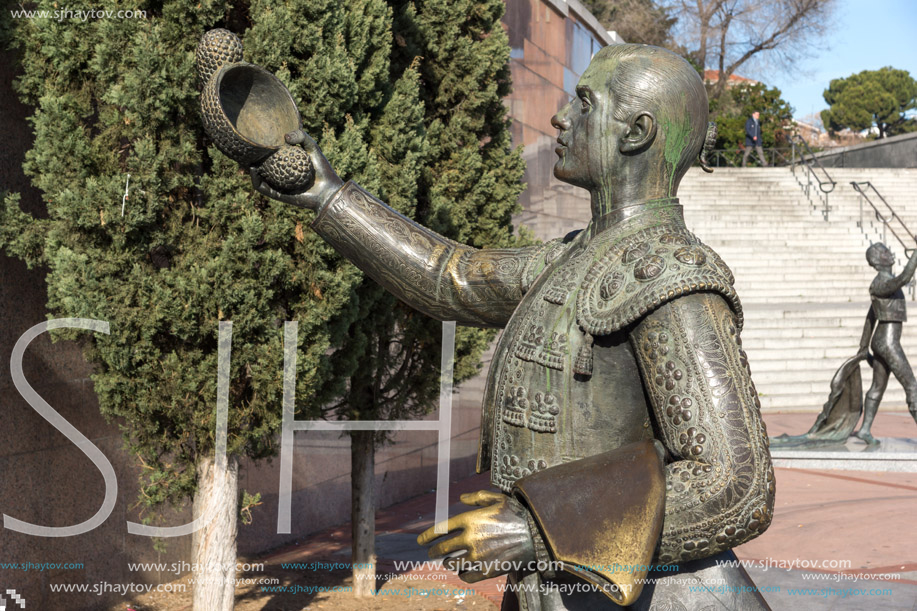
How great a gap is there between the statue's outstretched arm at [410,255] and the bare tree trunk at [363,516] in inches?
146

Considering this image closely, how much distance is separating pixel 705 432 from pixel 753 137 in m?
27.7

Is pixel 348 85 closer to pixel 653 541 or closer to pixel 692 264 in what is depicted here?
pixel 692 264

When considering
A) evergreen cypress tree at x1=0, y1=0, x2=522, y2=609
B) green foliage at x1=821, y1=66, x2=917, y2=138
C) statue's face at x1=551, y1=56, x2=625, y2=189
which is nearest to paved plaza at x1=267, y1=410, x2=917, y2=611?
evergreen cypress tree at x1=0, y1=0, x2=522, y2=609

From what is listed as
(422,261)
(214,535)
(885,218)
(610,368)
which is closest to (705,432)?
(610,368)

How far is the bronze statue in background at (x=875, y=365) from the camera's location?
385 inches

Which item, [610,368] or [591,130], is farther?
[591,130]

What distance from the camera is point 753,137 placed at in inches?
1083

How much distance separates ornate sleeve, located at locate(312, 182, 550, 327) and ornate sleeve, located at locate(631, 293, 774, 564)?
2.17 ft

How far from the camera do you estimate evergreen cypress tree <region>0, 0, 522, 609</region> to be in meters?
4.03

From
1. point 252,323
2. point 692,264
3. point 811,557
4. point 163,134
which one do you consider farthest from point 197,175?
point 811,557

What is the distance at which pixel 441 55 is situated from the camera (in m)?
6.08

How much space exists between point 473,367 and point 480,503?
15.4 ft
